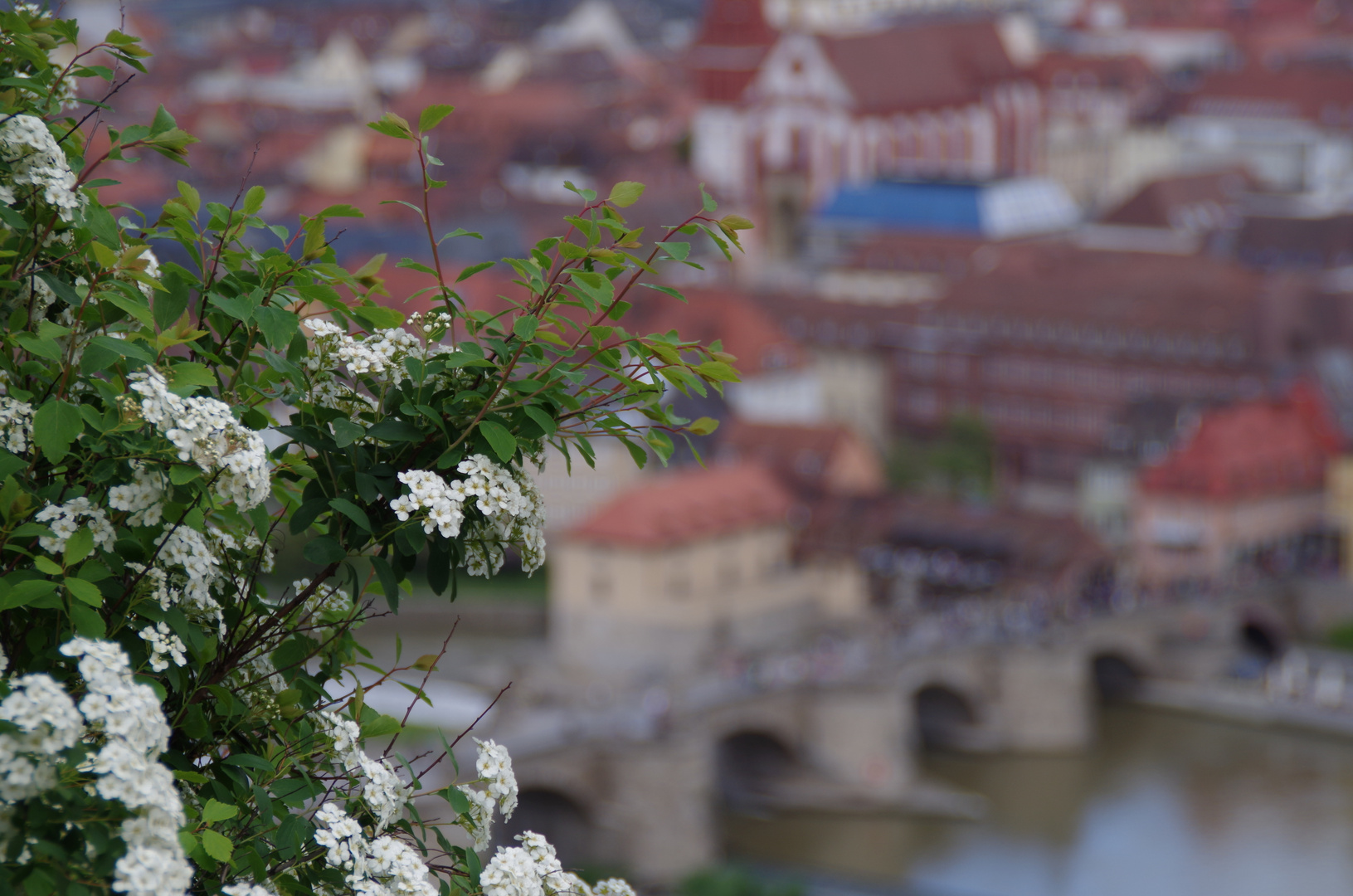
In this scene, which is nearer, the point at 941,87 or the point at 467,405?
the point at 467,405

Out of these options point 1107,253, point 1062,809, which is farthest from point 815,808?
point 1107,253

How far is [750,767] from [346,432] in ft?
130

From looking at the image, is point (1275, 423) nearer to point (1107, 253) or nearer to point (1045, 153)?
point (1107, 253)

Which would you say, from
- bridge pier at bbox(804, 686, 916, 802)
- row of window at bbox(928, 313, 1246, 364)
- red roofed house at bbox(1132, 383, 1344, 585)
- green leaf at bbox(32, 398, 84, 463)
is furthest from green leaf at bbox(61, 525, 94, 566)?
row of window at bbox(928, 313, 1246, 364)

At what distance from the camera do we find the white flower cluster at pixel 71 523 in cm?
507

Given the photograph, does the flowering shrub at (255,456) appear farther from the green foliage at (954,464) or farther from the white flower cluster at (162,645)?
the green foliage at (954,464)

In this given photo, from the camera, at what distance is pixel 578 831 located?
A: 132ft

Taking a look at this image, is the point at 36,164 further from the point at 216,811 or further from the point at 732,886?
the point at 732,886

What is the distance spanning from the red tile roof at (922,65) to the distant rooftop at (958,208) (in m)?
6.76

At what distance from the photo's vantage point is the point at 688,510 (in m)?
50.3

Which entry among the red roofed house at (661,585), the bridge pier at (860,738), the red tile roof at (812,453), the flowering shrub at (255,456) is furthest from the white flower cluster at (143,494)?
the red tile roof at (812,453)

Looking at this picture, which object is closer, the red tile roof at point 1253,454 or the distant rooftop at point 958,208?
the red tile roof at point 1253,454

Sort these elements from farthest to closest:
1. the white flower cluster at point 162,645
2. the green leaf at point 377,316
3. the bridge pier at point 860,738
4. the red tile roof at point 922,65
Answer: the red tile roof at point 922,65
the bridge pier at point 860,738
the green leaf at point 377,316
the white flower cluster at point 162,645

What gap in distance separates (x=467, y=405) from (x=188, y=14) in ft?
456
